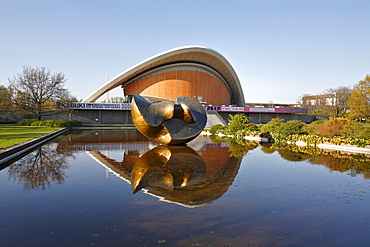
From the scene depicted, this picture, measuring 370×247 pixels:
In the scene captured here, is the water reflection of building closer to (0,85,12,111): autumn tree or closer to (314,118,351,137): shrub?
(314,118,351,137): shrub

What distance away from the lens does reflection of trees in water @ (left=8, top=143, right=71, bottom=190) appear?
7.27 meters

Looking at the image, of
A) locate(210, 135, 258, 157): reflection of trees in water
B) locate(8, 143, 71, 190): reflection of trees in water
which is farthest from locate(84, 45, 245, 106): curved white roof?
locate(8, 143, 71, 190): reflection of trees in water

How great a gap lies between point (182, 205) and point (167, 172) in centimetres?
307

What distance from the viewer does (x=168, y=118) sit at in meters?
14.2

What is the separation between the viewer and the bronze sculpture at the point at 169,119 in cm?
1362

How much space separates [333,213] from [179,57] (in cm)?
4431

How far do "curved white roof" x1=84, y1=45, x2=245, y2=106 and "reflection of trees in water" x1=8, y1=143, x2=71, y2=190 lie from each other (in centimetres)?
3344

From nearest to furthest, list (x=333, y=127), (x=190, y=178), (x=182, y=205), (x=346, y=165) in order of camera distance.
A: (x=182, y=205) → (x=190, y=178) → (x=346, y=165) → (x=333, y=127)

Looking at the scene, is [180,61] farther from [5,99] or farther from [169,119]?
[169,119]

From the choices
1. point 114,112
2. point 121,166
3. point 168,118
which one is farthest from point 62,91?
point 121,166

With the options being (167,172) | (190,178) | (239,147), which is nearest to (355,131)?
(239,147)

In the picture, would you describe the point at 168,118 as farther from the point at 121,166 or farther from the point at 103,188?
the point at 103,188

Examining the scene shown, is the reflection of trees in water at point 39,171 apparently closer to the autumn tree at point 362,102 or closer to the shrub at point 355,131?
the shrub at point 355,131

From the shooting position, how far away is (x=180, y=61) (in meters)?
49.0
